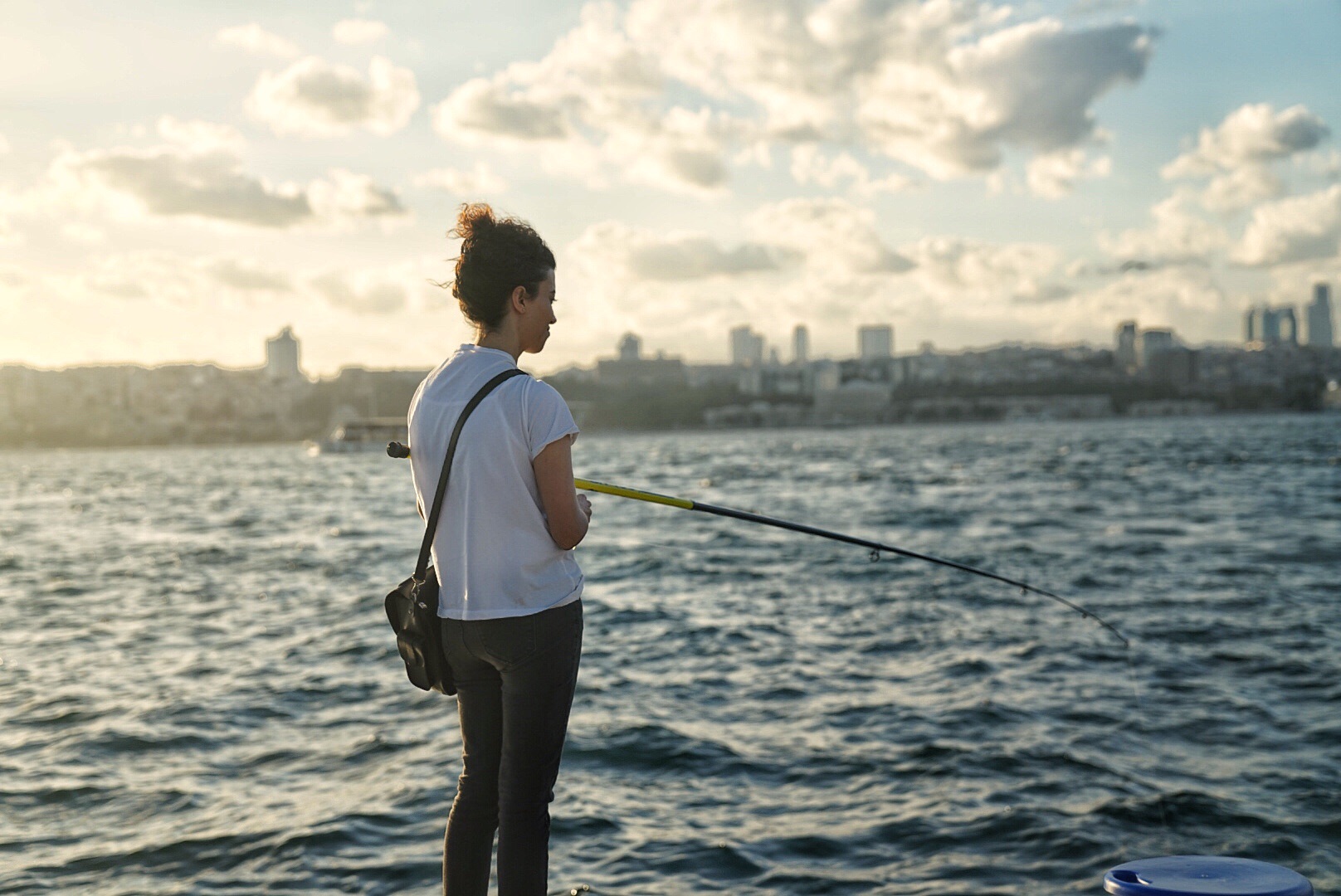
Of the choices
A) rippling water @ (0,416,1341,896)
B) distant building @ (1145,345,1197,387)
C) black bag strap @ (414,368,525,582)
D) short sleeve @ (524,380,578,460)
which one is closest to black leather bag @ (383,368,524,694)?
black bag strap @ (414,368,525,582)

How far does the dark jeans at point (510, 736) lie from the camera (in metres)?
3.06

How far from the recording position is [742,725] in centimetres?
779

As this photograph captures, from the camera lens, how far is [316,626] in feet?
41.9

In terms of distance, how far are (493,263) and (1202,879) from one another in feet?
8.55

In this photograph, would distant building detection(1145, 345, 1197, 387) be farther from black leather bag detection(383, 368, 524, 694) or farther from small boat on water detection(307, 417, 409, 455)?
black leather bag detection(383, 368, 524, 694)

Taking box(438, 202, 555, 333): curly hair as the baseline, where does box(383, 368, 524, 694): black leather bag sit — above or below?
below

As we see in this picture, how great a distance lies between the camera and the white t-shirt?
9.68 ft

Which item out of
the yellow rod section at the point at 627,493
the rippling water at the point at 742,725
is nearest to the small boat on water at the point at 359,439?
the rippling water at the point at 742,725

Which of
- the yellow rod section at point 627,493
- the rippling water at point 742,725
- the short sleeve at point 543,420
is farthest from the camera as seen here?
the rippling water at point 742,725

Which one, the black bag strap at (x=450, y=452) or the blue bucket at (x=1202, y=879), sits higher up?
the black bag strap at (x=450, y=452)

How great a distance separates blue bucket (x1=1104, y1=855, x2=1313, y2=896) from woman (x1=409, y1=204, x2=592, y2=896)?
162 cm

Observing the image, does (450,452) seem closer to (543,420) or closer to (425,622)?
(543,420)

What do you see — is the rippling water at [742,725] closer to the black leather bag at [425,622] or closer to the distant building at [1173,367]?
the black leather bag at [425,622]

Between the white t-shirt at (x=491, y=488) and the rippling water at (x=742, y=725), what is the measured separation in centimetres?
237
